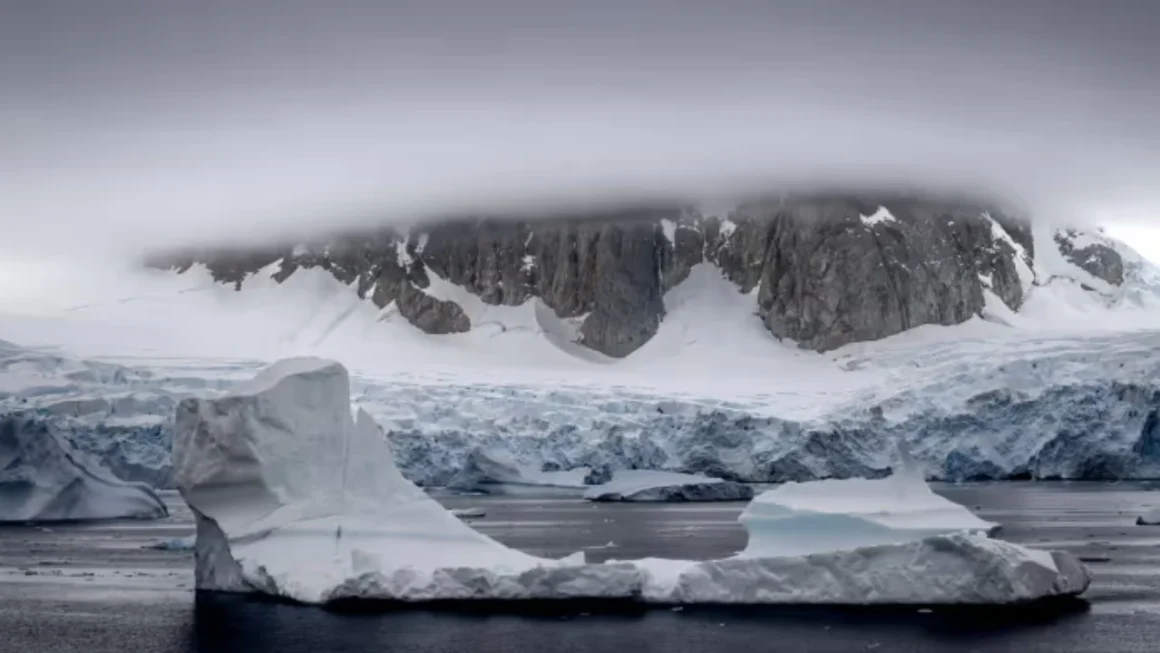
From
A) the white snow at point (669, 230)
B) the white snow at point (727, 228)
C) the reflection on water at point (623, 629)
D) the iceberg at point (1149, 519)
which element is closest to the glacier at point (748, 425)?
the iceberg at point (1149, 519)

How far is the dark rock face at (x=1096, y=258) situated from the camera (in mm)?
94375

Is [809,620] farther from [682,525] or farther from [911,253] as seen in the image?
[911,253]

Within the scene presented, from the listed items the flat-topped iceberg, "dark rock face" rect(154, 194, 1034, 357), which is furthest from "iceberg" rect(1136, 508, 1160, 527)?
"dark rock face" rect(154, 194, 1034, 357)

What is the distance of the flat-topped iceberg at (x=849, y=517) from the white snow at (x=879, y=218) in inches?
3187

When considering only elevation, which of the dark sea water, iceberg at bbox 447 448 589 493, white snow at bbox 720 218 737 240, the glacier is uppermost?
white snow at bbox 720 218 737 240

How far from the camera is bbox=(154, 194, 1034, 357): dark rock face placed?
9425 cm

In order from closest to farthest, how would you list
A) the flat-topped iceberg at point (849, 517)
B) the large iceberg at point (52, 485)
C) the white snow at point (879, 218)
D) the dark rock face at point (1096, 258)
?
1. the flat-topped iceberg at point (849, 517)
2. the large iceberg at point (52, 485)
3. the dark rock face at point (1096, 258)
4. the white snow at point (879, 218)

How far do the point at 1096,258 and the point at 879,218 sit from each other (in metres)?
14.6

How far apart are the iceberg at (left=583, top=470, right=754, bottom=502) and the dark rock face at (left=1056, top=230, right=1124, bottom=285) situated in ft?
200

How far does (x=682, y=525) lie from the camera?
2930cm

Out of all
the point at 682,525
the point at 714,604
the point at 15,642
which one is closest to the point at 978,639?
the point at 714,604

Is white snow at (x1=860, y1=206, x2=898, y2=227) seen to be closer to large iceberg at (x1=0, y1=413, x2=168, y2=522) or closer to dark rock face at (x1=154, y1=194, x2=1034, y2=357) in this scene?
dark rock face at (x1=154, y1=194, x2=1034, y2=357)

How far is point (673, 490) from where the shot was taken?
39.4 m

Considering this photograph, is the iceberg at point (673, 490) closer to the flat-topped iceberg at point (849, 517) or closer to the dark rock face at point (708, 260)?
the flat-topped iceberg at point (849, 517)
